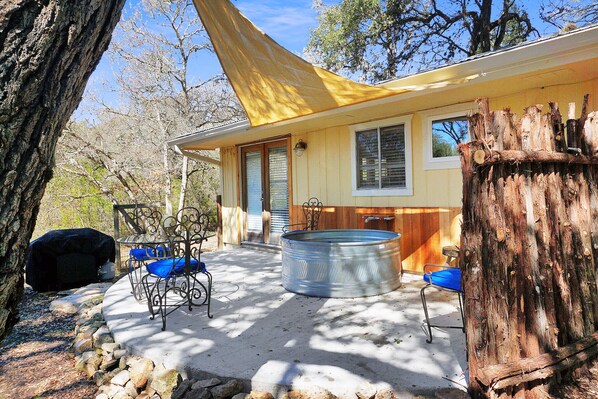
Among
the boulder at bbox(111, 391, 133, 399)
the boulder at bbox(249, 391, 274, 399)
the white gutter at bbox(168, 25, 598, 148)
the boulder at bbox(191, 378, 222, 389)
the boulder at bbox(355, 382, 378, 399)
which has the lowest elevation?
the boulder at bbox(111, 391, 133, 399)

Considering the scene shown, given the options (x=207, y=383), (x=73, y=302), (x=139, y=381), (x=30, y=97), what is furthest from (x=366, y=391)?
(x=73, y=302)

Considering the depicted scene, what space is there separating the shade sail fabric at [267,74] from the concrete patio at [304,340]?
2214 millimetres

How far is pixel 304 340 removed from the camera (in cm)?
288

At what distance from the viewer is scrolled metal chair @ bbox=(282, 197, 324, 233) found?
636 cm

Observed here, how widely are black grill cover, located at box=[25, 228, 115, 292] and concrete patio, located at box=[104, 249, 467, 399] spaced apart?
2.02 metres

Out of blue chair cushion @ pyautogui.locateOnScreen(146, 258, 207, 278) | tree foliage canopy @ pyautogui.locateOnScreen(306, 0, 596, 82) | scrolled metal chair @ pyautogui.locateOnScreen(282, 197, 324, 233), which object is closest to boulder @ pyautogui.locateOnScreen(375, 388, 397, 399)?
blue chair cushion @ pyautogui.locateOnScreen(146, 258, 207, 278)

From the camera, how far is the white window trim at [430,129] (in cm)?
464

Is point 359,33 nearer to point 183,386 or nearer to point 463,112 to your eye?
point 463,112

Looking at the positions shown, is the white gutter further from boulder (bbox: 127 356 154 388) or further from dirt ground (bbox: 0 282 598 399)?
boulder (bbox: 127 356 154 388)

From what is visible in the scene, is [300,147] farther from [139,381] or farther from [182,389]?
[182,389]

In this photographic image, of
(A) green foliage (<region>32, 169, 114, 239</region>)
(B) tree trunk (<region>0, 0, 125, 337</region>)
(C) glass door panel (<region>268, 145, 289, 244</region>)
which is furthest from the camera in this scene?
(A) green foliage (<region>32, 169, 114, 239</region>)

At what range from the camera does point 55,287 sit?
584 cm

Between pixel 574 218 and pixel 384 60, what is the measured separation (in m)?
10.6

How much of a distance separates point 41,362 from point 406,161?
4.59 meters
